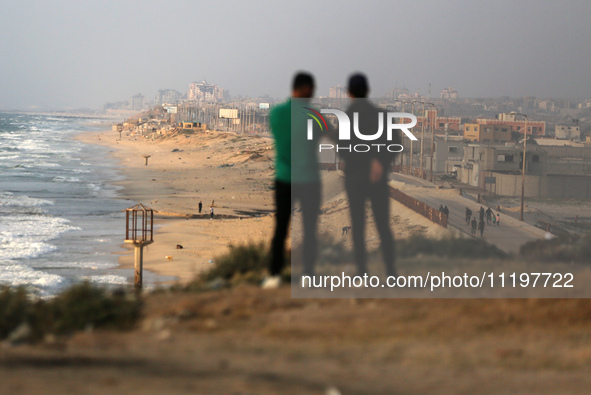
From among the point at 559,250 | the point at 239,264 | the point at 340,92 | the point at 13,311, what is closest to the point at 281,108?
the point at 239,264

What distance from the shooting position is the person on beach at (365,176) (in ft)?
18.3

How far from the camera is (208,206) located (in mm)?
33781

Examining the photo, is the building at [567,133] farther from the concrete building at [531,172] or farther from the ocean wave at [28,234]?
the ocean wave at [28,234]

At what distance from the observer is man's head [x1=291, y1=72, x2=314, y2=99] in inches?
217

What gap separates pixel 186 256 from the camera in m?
20.8

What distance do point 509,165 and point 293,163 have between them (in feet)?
119

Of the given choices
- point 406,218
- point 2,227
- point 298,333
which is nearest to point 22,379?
point 298,333

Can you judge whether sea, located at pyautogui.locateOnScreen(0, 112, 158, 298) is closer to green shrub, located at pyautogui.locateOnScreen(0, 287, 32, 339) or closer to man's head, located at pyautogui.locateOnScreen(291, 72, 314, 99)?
green shrub, located at pyautogui.locateOnScreen(0, 287, 32, 339)

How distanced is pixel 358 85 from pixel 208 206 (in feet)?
94.2

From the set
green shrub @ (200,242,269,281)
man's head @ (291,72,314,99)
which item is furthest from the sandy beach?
man's head @ (291,72,314,99)

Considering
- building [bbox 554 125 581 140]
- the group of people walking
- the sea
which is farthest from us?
building [bbox 554 125 581 140]

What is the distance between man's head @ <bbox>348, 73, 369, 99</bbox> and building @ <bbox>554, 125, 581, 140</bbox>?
2387 inches

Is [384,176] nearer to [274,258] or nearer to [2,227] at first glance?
[274,258]

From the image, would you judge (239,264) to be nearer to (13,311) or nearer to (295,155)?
(295,155)
